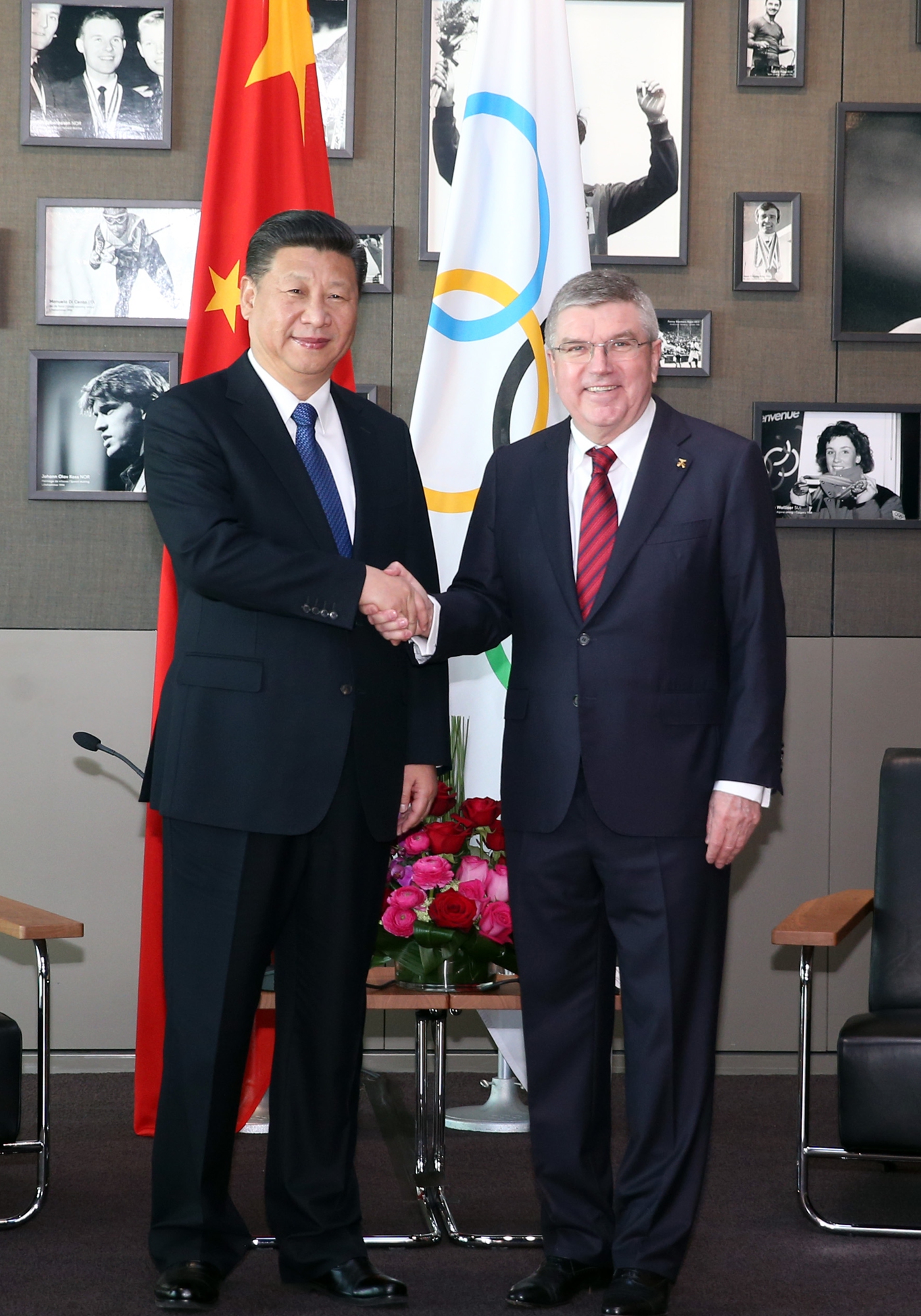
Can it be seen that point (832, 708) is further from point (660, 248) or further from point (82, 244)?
point (82, 244)

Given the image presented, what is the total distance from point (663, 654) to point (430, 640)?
385 millimetres

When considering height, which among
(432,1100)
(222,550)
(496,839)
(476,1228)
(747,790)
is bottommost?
(476,1228)

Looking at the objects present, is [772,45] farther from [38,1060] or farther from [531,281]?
[38,1060]

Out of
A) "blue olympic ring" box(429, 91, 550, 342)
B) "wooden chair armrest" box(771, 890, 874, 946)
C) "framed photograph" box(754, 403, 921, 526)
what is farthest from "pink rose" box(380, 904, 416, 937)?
"framed photograph" box(754, 403, 921, 526)

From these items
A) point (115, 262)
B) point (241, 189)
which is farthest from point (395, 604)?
point (115, 262)

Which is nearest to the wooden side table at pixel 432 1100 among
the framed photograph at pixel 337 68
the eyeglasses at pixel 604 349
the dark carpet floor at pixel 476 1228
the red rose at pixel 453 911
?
the dark carpet floor at pixel 476 1228

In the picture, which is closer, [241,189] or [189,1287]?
[189,1287]

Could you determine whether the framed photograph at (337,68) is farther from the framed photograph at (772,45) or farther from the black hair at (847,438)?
the black hair at (847,438)

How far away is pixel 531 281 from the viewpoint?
349cm

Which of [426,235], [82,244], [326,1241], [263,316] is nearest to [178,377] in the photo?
[82,244]

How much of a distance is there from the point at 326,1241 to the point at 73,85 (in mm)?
3108

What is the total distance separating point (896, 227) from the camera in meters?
3.90

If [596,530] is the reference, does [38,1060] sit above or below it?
below

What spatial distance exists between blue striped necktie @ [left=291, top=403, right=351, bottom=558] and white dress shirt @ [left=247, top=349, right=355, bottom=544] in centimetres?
1
